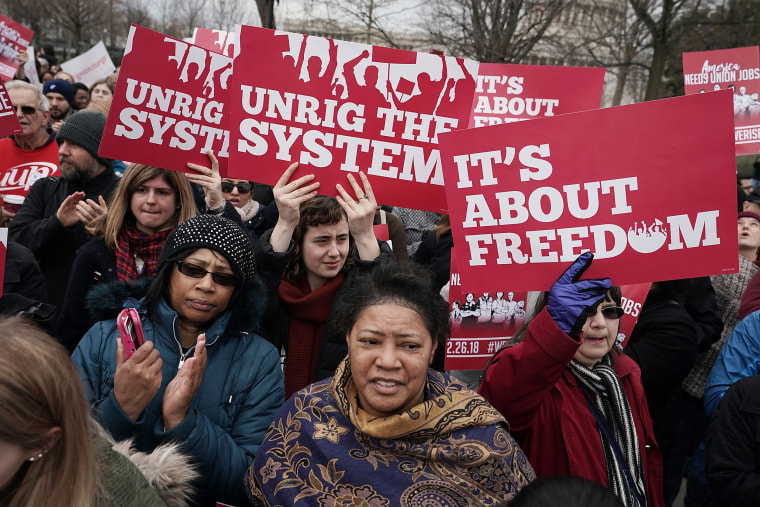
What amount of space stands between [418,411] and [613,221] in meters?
1.06

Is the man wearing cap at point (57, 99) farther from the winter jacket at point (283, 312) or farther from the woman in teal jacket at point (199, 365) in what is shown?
the woman in teal jacket at point (199, 365)

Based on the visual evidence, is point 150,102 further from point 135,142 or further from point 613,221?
point 613,221

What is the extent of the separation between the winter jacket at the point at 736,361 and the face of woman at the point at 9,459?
3017 mm

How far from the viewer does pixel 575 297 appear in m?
2.47

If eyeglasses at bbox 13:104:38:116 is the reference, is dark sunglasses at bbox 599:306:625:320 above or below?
below

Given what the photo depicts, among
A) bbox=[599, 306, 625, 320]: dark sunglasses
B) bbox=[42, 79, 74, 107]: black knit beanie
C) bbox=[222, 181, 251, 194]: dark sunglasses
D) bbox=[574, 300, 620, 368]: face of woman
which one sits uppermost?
bbox=[42, 79, 74, 107]: black knit beanie

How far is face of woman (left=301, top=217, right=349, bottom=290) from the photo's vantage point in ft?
11.2

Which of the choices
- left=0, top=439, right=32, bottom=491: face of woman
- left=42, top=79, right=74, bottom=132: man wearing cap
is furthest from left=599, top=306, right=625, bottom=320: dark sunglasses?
left=42, top=79, right=74, bottom=132: man wearing cap

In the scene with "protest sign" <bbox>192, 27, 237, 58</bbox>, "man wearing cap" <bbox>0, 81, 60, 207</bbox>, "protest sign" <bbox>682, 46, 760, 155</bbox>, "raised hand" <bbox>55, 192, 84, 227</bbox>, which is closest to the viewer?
"raised hand" <bbox>55, 192, 84, 227</bbox>

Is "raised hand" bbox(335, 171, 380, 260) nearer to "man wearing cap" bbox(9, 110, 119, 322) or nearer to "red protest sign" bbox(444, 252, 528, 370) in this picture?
"red protest sign" bbox(444, 252, 528, 370)

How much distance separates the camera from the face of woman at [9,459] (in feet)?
5.01

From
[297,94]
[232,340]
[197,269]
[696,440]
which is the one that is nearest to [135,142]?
[297,94]

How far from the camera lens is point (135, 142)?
3557 mm

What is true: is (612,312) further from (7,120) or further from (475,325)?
(7,120)
